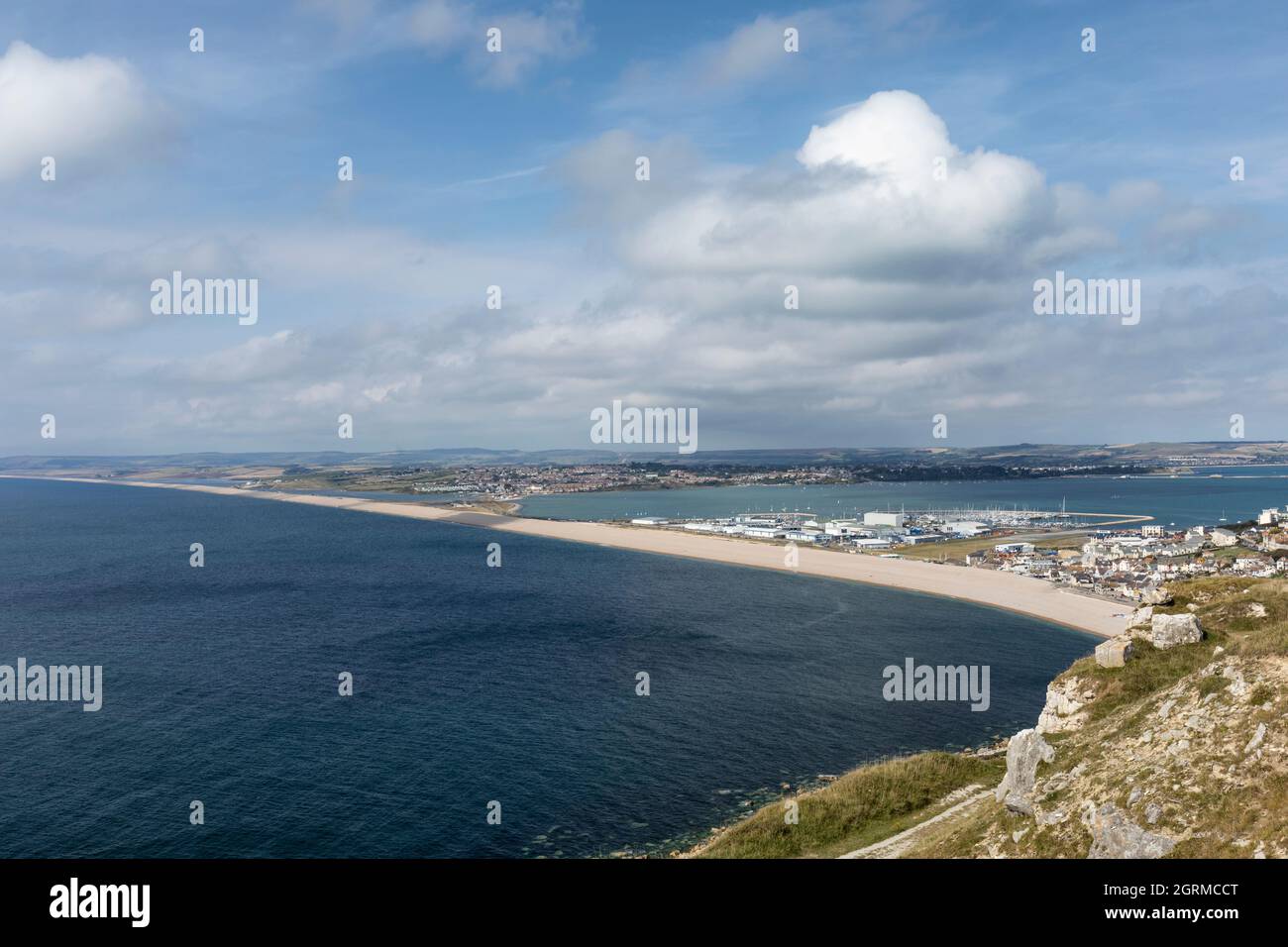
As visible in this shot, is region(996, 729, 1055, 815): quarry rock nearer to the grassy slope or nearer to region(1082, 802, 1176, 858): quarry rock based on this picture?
the grassy slope

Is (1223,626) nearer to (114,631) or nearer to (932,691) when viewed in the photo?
(932,691)

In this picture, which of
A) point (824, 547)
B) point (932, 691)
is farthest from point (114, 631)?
point (824, 547)

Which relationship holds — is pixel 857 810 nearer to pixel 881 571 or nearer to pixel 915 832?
pixel 915 832

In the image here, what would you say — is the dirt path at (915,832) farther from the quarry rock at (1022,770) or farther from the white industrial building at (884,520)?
the white industrial building at (884,520)

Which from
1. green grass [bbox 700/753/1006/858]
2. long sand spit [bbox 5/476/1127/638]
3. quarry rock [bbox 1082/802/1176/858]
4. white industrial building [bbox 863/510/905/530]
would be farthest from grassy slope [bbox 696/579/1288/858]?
white industrial building [bbox 863/510/905/530]

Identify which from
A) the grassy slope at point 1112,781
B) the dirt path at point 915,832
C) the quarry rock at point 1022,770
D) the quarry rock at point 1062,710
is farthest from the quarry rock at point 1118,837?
the quarry rock at point 1062,710
